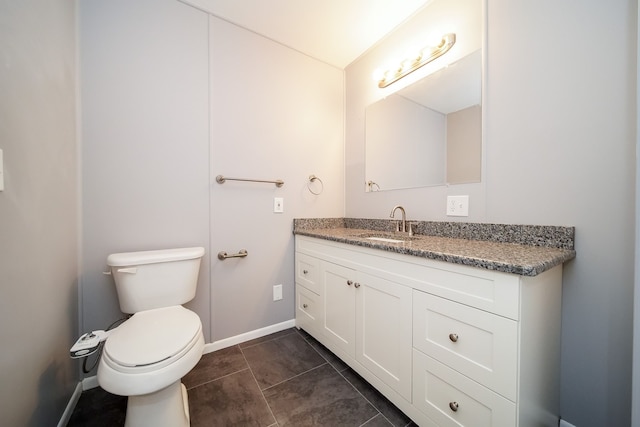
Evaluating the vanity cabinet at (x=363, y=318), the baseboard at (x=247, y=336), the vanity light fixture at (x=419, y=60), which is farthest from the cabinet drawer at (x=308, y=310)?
the vanity light fixture at (x=419, y=60)

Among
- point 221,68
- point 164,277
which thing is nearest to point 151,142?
point 221,68

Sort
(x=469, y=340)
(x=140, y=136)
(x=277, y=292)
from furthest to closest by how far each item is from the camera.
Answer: (x=277, y=292) → (x=140, y=136) → (x=469, y=340)

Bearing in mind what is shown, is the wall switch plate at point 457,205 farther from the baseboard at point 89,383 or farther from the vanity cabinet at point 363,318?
the baseboard at point 89,383

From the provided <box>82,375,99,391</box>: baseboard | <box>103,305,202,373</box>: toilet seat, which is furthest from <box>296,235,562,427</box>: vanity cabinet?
<box>82,375,99,391</box>: baseboard

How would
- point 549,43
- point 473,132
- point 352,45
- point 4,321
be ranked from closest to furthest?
point 4,321, point 549,43, point 473,132, point 352,45

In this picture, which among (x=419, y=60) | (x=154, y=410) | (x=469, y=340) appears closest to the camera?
(x=469, y=340)

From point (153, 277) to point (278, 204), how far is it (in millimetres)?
908

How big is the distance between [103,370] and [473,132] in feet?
6.43

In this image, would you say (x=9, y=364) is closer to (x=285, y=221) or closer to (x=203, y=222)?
(x=203, y=222)

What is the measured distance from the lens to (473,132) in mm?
1306

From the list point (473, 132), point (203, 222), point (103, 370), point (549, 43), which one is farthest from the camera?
point (203, 222)

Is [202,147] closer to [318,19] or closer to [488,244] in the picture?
[318,19]

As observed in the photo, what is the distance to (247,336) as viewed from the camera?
173 centimetres

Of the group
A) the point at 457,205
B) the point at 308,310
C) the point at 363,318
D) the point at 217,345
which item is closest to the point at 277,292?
the point at 308,310
